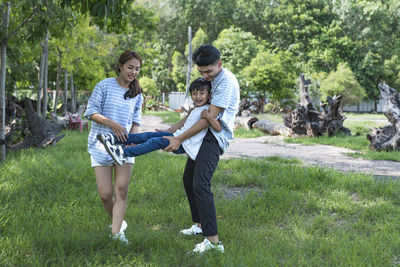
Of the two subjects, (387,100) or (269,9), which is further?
(269,9)

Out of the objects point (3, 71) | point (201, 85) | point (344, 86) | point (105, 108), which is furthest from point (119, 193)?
point (344, 86)

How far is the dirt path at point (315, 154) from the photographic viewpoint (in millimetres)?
7336

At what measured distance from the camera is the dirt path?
7.34m

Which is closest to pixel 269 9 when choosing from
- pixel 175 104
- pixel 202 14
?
pixel 202 14

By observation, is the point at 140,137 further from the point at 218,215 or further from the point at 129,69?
the point at 218,215

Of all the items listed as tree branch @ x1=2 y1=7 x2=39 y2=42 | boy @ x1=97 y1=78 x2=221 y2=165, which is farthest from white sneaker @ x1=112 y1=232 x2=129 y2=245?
tree branch @ x1=2 y1=7 x2=39 y2=42

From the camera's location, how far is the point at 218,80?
3.29 m

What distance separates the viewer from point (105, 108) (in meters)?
3.45

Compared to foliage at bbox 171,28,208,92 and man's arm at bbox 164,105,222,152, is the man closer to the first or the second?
man's arm at bbox 164,105,222,152

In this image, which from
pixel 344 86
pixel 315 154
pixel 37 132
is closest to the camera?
pixel 37 132

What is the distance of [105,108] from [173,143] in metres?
0.74

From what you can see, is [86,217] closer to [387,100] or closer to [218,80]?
[218,80]

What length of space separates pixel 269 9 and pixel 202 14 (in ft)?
24.0

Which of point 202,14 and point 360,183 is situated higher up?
point 202,14
